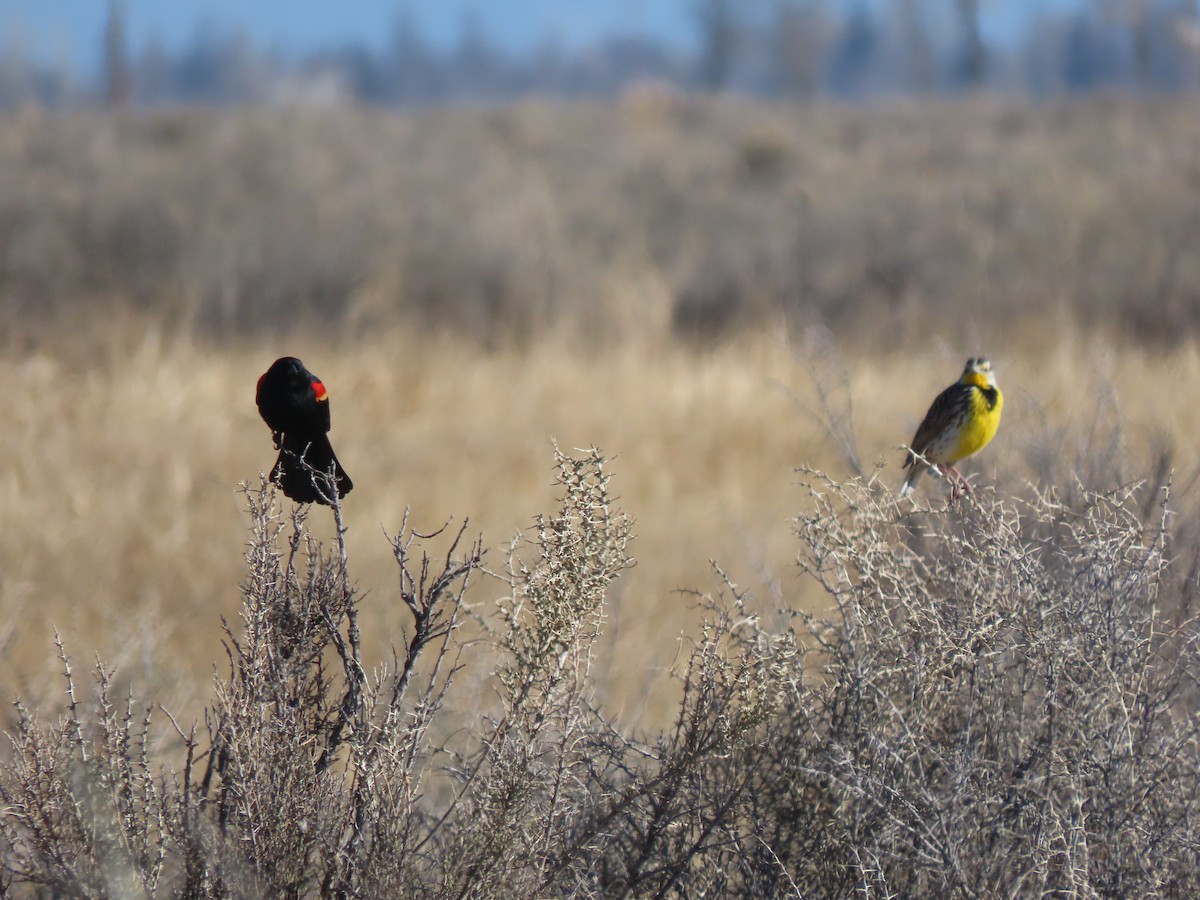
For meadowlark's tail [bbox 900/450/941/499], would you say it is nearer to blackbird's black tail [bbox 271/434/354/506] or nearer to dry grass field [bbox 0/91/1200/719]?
dry grass field [bbox 0/91/1200/719]

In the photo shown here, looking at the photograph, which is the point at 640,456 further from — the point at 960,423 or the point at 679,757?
the point at 679,757

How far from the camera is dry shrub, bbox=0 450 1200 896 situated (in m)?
2.15

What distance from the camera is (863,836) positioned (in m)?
2.37

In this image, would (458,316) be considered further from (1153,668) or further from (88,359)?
Answer: (1153,668)

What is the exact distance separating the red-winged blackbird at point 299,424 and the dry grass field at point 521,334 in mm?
1002

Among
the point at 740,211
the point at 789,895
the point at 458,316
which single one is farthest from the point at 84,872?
the point at 740,211

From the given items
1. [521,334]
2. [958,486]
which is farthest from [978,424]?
[521,334]

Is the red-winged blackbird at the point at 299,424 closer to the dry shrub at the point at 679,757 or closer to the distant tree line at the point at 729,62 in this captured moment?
the dry shrub at the point at 679,757

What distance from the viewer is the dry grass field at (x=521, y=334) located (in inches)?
279

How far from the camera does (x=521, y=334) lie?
42.0ft

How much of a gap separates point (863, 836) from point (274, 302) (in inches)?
369

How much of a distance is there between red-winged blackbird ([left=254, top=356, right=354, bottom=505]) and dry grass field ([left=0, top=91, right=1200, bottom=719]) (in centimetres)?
100

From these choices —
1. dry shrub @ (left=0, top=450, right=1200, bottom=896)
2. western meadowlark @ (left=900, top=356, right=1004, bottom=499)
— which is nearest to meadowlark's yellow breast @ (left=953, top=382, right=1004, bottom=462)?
western meadowlark @ (left=900, top=356, right=1004, bottom=499)

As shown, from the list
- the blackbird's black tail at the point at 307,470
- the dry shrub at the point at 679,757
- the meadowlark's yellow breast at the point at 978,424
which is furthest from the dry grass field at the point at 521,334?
the blackbird's black tail at the point at 307,470
